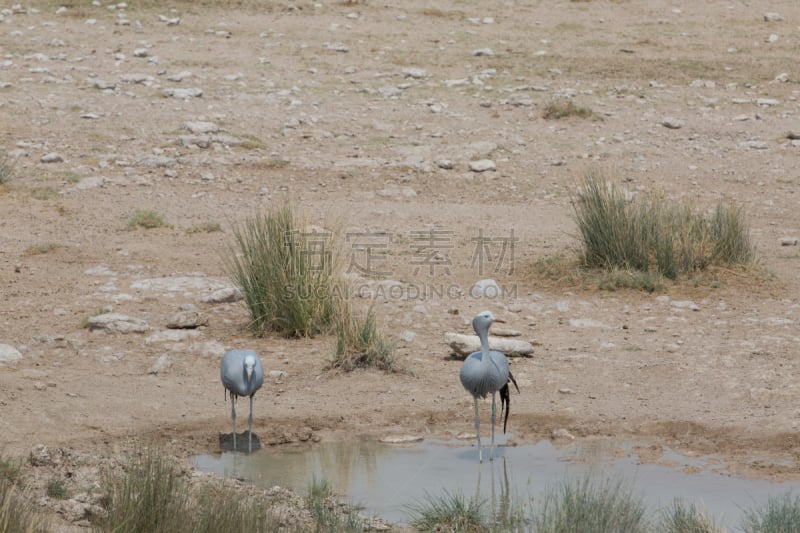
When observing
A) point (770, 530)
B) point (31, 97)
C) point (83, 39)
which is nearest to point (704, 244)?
point (770, 530)

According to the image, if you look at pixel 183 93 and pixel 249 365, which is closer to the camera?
pixel 249 365

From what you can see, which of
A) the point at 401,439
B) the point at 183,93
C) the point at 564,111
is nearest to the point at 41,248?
the point at 401,439

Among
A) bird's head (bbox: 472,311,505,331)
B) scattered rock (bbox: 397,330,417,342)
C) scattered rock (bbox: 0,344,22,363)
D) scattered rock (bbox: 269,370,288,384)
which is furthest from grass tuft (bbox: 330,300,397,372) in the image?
scattered rock (bbox: 0,344,22,363)

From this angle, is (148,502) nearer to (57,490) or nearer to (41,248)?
(57,490)

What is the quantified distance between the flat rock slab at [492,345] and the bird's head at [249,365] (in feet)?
7.24

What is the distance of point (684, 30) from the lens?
21.2 m

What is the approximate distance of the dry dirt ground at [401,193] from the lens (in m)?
8.30

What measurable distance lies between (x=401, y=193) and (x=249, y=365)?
23.0 feet

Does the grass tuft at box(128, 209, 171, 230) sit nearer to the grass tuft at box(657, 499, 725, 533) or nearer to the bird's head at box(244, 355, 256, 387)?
the bird's head at box(244, 355, 256, 387)

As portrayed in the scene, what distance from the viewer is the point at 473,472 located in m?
7.32

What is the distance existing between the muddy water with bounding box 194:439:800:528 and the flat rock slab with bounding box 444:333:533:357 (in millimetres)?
1424

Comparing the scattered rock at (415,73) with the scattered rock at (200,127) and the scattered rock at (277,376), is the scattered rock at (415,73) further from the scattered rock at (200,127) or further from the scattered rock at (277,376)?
the scattered rock at (277,376)

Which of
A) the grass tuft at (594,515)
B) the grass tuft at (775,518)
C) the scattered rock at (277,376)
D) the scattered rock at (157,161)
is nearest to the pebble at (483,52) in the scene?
the scattered rock at (157,161)

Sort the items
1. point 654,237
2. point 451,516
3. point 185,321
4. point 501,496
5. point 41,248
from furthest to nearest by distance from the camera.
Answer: point 41,248 → point 654,237 → point 185,321 → point 501,496 → point 451,516
